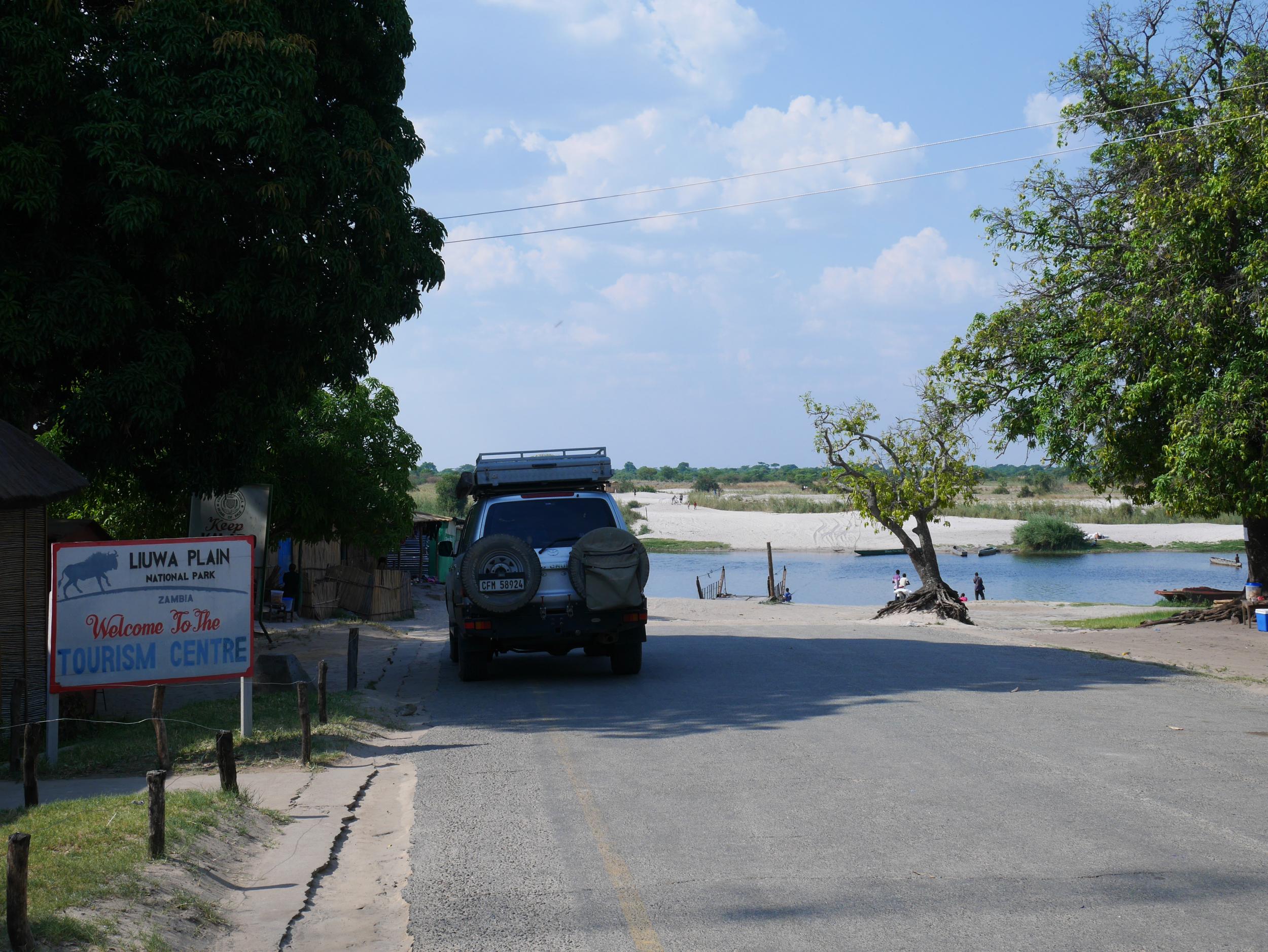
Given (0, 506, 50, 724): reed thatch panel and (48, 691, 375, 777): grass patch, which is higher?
(0, 506, 50, 724): reed thatch panel

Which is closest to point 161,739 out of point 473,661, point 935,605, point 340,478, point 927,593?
point 473,661

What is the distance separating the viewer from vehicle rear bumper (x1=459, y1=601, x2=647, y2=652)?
13.0 meters

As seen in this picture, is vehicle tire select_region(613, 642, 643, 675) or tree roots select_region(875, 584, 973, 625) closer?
vehicle tire select_region(613, 642, 643, 675)

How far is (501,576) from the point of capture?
41.7 ft

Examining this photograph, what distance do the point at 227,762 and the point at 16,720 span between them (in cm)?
309

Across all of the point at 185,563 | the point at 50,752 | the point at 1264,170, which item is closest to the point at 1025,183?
the point at 1264,170

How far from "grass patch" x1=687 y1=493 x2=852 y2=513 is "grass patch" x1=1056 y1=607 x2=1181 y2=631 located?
259 ft

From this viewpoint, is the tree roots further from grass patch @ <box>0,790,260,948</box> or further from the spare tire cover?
grass patch @ <box>0,790,260,948</box>

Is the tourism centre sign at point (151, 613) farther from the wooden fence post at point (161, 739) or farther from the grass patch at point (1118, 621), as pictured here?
the grass patch at point (1118, 621)

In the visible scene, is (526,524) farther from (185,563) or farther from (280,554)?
(280,554)

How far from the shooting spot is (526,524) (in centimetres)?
1410

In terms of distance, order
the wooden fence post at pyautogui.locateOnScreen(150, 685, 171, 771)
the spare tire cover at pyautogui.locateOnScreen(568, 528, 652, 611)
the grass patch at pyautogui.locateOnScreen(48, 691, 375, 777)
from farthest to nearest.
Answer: the spare tire cover at pyautogui.locateOnScreen(568, 528, 652, 611)
the grass patch at pyautogui.locateOnScreen(48, 691, 375, 777)
the wooden fence post at pyautogui.locateOnScreen(150, 685, 171, 771)

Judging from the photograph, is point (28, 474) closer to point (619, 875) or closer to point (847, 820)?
point (619, 875)

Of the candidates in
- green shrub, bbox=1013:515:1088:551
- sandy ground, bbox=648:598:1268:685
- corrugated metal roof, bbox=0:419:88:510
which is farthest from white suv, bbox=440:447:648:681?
green shrub, bbox=1013:515:1088:551
